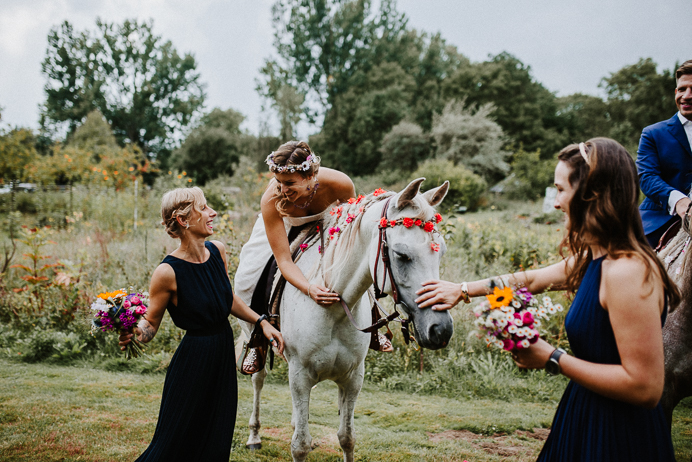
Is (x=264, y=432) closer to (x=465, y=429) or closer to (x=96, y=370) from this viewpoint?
(x=465, y=429)

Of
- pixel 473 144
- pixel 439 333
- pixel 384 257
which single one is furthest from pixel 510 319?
pixel 473 144

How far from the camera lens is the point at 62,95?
4153 centimetres

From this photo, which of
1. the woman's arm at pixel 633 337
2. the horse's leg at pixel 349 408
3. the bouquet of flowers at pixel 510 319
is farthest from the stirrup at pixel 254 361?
the woman's arm at pixel 633 337

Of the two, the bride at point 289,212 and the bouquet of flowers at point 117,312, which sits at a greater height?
the bride at point 289,212

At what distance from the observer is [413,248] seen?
214cm

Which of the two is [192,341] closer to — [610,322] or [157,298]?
[157,298]

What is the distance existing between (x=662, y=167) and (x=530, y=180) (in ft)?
70.3

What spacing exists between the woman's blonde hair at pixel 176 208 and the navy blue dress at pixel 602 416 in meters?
2.13

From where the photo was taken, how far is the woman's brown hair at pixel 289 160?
270cm

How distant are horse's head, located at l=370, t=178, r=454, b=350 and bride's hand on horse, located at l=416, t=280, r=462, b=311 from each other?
0.07m

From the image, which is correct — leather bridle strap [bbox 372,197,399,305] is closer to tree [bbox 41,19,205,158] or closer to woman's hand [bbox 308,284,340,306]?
woman's hand [bbox 308,284,340,306]

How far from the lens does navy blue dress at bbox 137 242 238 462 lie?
7.89ft

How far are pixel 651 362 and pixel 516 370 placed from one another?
4787mm

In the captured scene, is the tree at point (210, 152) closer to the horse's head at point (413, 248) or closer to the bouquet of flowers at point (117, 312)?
the bouquet of flowers at point (117, 312)
